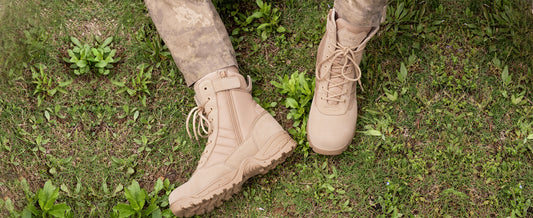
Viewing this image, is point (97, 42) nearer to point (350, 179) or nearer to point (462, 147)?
point (350, 179)

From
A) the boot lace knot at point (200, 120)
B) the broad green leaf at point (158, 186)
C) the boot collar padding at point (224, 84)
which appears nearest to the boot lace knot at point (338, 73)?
the boot collar padding at point (224, 84)

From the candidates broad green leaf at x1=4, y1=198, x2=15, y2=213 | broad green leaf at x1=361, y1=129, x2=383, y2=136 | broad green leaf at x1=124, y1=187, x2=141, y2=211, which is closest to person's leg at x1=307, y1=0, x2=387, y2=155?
broad green leaf at x1=361, y1=129, x2=383, y2=136

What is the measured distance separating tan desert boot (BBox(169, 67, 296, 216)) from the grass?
0.83ft

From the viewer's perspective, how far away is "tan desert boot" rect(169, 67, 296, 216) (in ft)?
10.3

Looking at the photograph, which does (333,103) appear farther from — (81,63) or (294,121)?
(81,63)

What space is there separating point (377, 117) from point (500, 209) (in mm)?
1000

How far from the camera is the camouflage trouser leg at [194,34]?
3.17m

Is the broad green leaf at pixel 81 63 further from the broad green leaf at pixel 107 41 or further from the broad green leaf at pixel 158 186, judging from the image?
the broad green leaf at pixel 158 186

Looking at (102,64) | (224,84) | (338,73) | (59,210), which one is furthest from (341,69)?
(59,210)

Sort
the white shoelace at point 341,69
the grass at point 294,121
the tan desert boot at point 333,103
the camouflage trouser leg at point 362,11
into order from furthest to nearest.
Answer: the grass at point 294,121 < the tan desert boot at point 333,103 < the white shoelace at point 341,69 < the camouflage trouser leg at point 362,11

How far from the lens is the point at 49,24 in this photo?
3.95m

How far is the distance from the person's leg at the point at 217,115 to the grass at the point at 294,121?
0.89 feet

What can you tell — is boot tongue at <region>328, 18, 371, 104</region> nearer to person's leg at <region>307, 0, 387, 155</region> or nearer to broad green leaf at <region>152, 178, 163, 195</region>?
person's leg at <region>307, 0, 387, 155</region>

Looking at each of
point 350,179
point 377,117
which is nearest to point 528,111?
point 377,117
